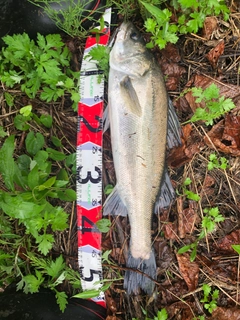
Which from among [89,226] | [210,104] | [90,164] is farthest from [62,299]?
[210,104]

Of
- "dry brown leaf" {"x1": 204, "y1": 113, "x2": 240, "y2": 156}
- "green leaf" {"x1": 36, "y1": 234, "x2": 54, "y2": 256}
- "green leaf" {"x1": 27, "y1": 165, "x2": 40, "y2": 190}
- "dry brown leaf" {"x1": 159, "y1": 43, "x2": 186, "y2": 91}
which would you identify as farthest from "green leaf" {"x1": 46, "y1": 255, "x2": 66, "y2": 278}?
"dry brown leaf" {"x1": 159, "y1": 43, "x2": 186, "y2": 91}

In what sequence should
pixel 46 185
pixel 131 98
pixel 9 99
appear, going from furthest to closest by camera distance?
pixel 9 99
pixel 131 98
pixel 46 185

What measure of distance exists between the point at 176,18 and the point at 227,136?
120 centimetres

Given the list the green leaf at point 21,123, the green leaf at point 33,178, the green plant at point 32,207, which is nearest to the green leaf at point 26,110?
the green plant at point 32,207

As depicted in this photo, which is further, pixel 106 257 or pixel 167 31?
pixel 106 257

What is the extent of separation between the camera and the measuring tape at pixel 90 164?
325 centimetres

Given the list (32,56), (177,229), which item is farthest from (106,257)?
(32,56)

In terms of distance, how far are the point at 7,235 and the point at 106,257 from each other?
3.22 ft

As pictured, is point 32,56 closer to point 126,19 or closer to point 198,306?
point 126,19

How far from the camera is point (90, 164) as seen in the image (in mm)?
3258

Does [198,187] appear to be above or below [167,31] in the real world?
below

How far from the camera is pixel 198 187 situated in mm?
3268

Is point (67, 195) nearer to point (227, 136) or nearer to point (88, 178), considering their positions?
point (88, 178)

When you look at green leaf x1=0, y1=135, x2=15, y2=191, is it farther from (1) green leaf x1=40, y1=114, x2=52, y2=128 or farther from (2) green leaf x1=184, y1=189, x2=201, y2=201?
(2) green leaf x1=184, y1=189, x2=201, y2=201
